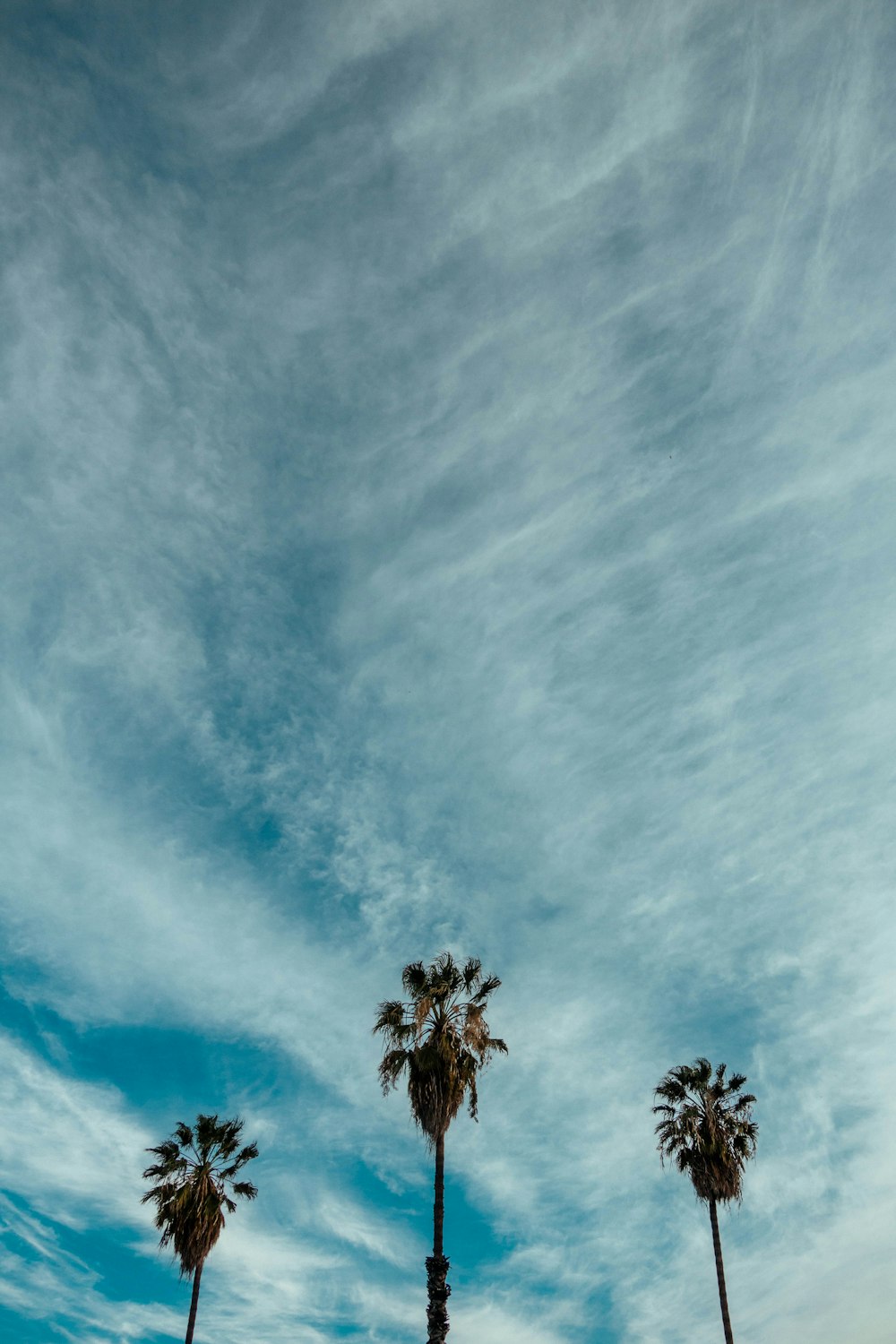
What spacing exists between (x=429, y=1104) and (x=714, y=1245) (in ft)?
44.2

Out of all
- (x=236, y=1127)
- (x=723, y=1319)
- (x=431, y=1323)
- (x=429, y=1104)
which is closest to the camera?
(x=431, y=1323)

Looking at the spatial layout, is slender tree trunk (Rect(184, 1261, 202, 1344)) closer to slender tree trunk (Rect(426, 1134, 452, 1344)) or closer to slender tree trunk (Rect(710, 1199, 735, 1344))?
slender tree trunk (Rect(426, 1134, 452, 1344))

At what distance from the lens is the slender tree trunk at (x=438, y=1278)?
3142 centimetres

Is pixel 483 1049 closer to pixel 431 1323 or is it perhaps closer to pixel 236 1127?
pixel 431 1323

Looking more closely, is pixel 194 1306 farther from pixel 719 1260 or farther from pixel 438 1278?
pixel 719 1260

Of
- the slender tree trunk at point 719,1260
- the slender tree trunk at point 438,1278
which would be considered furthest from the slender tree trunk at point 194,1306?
the slender tree trunk at point 719,1260

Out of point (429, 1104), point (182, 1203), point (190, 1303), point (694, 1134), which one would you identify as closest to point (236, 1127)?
point (182, 1203)

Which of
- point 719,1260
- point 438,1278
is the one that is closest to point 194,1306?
point 438,1278

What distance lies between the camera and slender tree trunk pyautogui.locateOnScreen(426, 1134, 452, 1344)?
103ft

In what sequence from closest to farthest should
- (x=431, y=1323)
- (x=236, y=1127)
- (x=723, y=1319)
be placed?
(x=431, y=1323), (x=723, y=1319), (x=236, y=1127)

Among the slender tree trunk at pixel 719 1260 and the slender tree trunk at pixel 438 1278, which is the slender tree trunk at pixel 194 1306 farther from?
the slender tree trunk at pixel 719 1260

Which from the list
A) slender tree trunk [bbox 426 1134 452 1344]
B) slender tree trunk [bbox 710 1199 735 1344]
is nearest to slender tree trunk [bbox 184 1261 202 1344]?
slender tree trunk [bbox 426 1134 452 1344]

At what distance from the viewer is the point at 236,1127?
41.4 meters

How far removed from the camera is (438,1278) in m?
32.2
